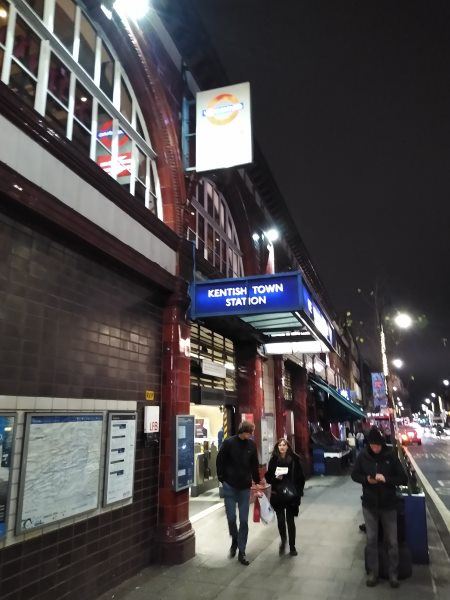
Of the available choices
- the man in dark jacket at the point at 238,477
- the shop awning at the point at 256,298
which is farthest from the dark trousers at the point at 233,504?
the shop awning at the point at 256,298

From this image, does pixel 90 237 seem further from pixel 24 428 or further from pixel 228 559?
pixel 228 559

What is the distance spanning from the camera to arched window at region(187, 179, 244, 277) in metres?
10.6

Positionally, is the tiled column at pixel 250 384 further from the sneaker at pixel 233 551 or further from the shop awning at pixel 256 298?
the sneaker at pixel 233 551

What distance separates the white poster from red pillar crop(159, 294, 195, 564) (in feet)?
9.02

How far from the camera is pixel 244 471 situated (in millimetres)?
6789

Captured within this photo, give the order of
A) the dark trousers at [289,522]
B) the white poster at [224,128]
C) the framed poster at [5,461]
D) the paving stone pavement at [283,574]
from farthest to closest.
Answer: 1. the white poster at [224,128]
2. the dark trousers at [289,522]
3. the paving stone pavement at [283,574]
4. the framed poster at [5,461]

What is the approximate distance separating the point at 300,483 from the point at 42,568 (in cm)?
391

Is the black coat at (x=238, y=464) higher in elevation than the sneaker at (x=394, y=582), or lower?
higher

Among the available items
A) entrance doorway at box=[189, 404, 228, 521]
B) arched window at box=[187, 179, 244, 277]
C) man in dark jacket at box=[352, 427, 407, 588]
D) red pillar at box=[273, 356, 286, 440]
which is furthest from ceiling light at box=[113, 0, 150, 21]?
red pillar at box=[273, 356, 286, 440]

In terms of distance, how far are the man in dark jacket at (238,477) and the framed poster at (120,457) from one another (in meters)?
1.45

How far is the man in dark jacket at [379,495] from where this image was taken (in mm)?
5648

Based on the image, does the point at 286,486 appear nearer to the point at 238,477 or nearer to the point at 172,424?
the point at 238,477

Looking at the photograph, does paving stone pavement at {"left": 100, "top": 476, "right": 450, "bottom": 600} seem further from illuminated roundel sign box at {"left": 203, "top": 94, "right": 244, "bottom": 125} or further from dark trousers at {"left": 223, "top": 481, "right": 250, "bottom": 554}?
illuminated roundel sign box at {"left": 203, "top": 94, "right": 244, "bottom": 125}

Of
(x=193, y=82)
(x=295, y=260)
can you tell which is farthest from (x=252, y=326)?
(x=295, y=260)
